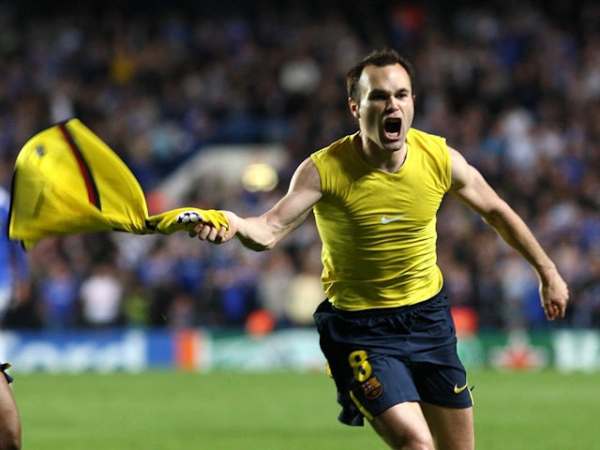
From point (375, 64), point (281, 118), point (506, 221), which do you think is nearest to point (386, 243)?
point (506, 221)

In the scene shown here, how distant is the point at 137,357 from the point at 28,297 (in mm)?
1858

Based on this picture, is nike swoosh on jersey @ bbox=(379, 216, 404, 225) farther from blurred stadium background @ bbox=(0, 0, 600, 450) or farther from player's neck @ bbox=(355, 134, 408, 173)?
blurred stadium background @ bbox=(0, 0, 600, 450)

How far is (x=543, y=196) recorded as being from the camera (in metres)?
21.2

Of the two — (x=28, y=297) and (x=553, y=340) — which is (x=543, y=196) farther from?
(x=28, y=297)

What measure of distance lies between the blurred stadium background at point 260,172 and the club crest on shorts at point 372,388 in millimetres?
6627

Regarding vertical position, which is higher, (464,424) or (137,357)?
(464,424)

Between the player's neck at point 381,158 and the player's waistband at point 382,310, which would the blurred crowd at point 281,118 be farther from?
the player's neck at point 381,158

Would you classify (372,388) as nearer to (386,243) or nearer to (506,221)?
(386,243)

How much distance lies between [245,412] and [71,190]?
8.27m

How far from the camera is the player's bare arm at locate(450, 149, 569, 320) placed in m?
7.23

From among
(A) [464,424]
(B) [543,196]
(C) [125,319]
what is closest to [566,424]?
(A) [464,424]

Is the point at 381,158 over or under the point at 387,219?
over

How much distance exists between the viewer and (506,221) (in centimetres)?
730

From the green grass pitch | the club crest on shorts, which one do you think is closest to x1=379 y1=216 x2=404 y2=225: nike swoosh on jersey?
the club crest on shorts
